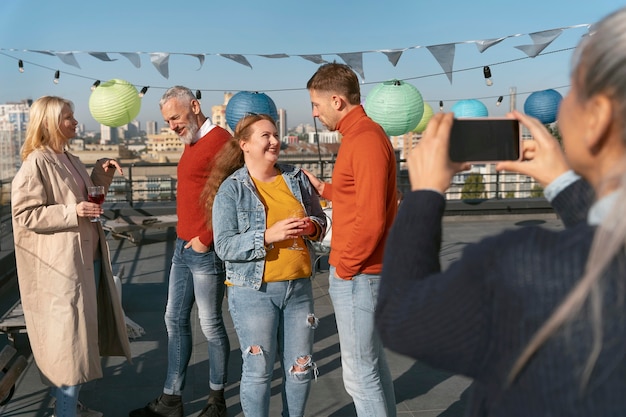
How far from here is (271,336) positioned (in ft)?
8.93

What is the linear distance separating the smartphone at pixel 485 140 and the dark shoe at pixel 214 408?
2.58 m

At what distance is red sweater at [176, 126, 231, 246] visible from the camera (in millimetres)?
3320

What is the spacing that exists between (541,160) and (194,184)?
93.2 inches

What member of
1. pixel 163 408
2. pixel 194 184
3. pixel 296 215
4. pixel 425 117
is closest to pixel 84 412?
pixel 163 408

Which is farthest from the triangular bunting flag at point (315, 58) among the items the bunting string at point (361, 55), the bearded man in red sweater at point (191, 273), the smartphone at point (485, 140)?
the smartphone at point (485, 140)

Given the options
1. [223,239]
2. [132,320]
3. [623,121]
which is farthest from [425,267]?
[132,320]

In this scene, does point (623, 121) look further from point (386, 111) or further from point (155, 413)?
point (386, 111)

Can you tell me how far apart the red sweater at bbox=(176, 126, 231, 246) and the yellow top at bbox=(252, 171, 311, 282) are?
0.56m

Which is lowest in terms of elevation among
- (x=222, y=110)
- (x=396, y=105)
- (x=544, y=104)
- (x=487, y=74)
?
(x=396, y=105)

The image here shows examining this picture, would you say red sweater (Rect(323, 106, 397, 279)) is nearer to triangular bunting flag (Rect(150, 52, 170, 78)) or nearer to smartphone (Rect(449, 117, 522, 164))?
smartphone (Rect(449, 117, 522, 164))

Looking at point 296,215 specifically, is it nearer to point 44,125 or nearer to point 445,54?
point 44,125

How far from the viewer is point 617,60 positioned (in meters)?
0.78

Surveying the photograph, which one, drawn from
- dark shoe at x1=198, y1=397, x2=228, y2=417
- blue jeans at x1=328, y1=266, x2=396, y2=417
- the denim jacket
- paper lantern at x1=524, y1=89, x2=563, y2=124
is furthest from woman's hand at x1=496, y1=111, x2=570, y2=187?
paper lantern at x1=524, y1=89, x2=563, y2=124

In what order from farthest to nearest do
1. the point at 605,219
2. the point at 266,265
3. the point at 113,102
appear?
1. the point at 113,102
2. the point at 266,265
3. the point at 605,219
